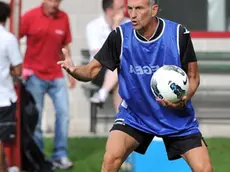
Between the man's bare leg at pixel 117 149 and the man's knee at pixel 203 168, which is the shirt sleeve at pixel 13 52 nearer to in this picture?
the man's bare leg at pixel 117 149

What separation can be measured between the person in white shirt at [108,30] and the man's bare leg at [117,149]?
3.02m

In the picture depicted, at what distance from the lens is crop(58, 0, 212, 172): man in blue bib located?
735cm

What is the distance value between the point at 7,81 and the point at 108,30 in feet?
6.20

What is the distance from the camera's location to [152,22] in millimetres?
7461

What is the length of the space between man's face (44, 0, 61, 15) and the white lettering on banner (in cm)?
299

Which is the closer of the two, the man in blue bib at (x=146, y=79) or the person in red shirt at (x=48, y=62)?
the man in blue bib at (x=146, y=79)

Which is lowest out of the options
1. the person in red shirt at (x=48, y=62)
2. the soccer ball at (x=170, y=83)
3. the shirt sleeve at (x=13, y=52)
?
the person in red shirt at (x=48, y=62)

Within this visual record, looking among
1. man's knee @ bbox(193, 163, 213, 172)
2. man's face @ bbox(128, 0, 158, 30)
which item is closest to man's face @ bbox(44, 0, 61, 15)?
man's face @ bbox(128, 0, 158, 30)

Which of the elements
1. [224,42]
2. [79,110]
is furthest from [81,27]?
[224,42]

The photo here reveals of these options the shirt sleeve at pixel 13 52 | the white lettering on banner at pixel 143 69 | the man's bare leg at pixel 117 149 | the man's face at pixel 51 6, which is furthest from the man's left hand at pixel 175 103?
the man's face at pixel 51 6

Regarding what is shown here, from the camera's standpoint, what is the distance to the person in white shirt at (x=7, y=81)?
8977 mm

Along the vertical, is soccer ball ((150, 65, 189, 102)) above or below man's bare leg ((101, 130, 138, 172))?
above

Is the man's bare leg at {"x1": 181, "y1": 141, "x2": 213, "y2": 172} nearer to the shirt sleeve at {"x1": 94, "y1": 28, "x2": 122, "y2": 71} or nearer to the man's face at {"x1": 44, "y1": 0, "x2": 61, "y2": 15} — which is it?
the shirt sleeve at {"x1": 94, "y1": 28, "x2": 122, "y2": 71}

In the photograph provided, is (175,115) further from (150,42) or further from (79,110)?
(79,110)
